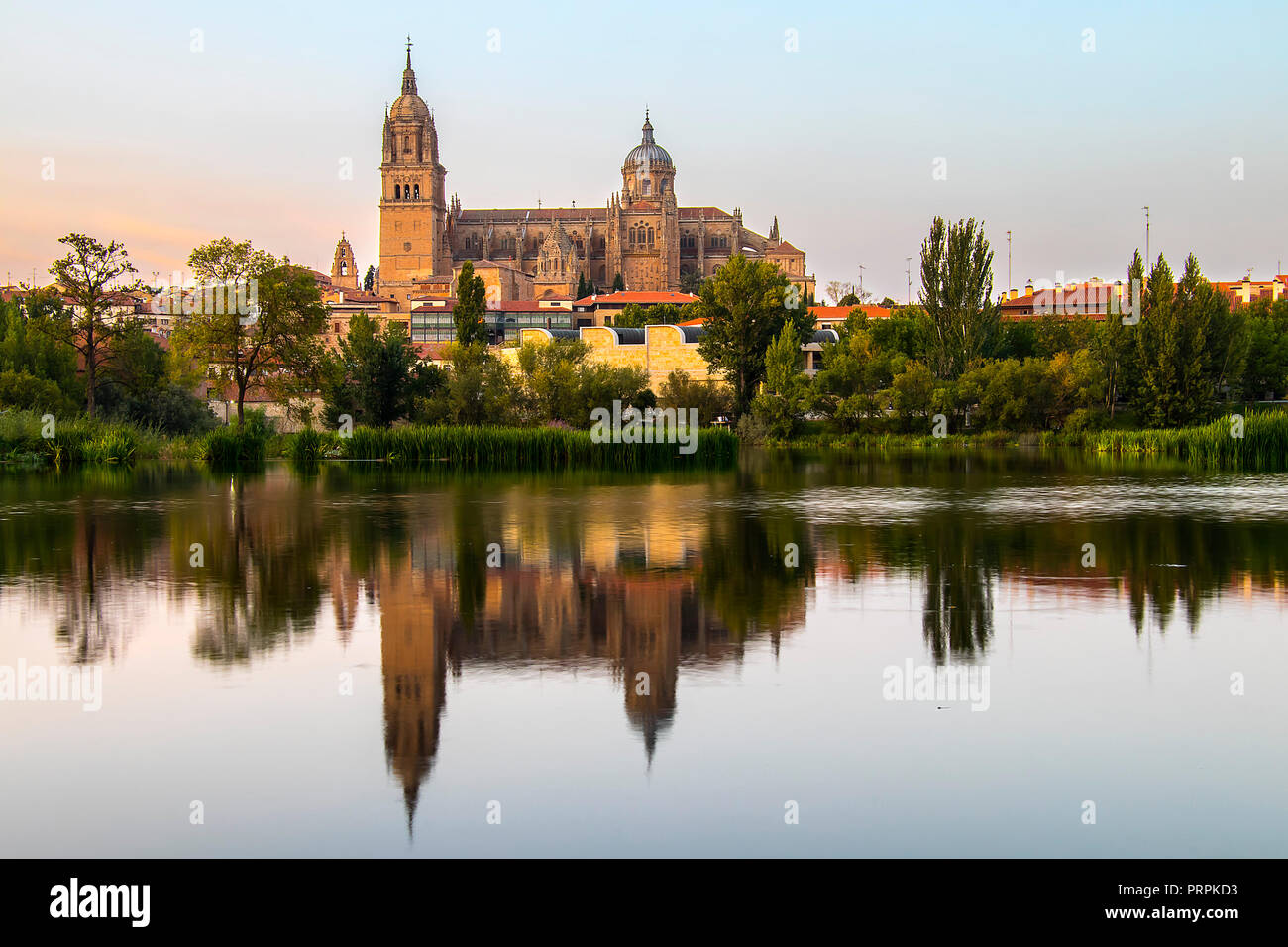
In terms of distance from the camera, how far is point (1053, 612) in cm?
1006

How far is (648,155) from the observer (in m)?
149

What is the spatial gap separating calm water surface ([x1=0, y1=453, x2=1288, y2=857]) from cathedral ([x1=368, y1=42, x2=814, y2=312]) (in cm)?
12674

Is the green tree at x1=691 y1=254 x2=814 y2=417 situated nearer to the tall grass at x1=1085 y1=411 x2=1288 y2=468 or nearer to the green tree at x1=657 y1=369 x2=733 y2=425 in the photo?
the green tree at x1=657 y1=369 x2=733 y2=425

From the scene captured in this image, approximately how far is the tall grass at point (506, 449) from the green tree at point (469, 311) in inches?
1071

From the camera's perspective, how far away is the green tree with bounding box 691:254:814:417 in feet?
184

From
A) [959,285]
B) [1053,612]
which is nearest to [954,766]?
[1053,612]

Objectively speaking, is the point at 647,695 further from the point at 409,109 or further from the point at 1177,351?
the point at 409,109

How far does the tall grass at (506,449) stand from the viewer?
Result: 35812mm

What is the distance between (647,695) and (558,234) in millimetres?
135873

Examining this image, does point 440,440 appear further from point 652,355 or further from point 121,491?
point 652,355

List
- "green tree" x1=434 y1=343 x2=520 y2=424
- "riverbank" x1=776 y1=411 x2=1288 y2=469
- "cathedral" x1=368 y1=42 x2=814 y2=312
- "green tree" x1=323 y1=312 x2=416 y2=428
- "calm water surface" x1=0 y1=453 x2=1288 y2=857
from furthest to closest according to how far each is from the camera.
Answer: "cathedral" x1=368 y1=42 x2=814 y2=312, "green tree" x1=323 y1=312 x2=416 y2=428, "green tree" x1=434 y1=343 x2=520 y2=424, "riverbank" x1=776 y1=411 x2=1288 y2=469, "calm water surface" x1=0 y1=453 x2=1288 y2=857

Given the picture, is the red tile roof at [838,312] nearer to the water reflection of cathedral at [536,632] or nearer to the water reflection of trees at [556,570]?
the water reflection of trees at [556,570]

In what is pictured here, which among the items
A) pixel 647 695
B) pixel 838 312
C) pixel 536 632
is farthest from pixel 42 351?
pixel 838 312

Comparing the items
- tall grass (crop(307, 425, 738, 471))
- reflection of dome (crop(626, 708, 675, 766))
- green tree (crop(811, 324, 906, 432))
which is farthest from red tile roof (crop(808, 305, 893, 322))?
reflection of dome (crop(626, 708, 675, 766))
